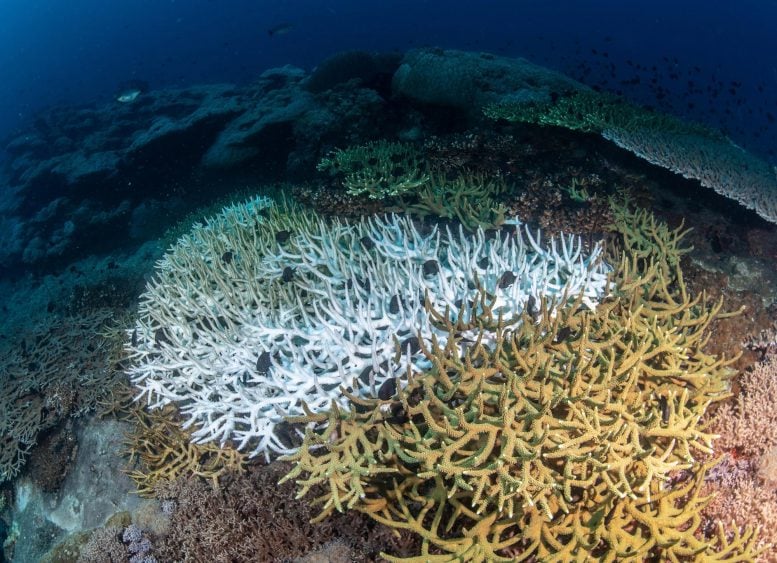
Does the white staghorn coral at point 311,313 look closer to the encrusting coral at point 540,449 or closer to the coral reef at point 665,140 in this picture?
the encrusting coral at point 540,449

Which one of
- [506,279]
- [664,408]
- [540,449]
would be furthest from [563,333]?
[540,449]

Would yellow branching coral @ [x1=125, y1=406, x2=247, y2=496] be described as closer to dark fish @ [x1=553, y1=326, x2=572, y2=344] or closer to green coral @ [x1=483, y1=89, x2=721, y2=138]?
dark fish @ [x1=553, y1=326, x2=572, y2=344]

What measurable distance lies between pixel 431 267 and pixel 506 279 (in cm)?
68

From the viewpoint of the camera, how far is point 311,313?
4.75 meters

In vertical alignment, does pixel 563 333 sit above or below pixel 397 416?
above

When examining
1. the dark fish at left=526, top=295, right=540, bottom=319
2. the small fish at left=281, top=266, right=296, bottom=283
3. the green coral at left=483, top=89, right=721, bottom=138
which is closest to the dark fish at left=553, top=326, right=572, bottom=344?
the dark fish at left=526, top=295, right=540, bottom=319

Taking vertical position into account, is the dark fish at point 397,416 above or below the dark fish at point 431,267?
below

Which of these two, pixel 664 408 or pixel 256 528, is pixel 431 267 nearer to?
pixel 664 408

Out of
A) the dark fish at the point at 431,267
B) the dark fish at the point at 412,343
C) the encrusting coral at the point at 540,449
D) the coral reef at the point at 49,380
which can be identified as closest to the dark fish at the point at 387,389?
the encrusting coral at the point at 540,449

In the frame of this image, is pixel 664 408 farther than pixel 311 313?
No

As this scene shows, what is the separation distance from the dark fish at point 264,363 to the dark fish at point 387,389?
3.43ft

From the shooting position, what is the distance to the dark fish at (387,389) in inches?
135

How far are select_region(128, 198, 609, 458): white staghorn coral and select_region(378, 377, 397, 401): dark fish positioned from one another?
0.04 m

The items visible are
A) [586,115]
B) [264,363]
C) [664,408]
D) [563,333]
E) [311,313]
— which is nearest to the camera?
[664,408]
